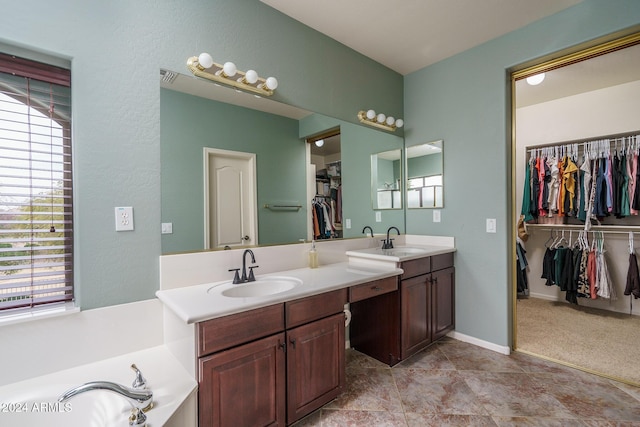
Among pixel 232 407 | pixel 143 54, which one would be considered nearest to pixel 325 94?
pixel 143 54

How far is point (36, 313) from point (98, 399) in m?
0.50

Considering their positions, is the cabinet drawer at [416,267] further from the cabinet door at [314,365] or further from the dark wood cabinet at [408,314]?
the cabinet door at [314,365]

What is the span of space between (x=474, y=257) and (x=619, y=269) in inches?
78.8

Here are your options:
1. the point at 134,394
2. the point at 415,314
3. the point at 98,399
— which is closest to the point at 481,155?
the point at 415,314

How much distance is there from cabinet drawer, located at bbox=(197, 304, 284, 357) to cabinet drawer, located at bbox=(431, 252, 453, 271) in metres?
1.61

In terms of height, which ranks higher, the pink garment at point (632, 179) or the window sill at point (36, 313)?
the pink garment at point (632, 179)

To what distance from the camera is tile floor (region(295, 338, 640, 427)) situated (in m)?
1.65

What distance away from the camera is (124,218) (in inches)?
57.7

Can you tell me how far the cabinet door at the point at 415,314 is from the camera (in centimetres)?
222

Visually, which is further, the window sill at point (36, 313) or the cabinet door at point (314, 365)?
the cabinet door at point (314, 365)

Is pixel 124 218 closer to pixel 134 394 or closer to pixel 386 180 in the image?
pixel 134 394

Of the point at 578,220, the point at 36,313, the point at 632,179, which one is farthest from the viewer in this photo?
the point at 578,220

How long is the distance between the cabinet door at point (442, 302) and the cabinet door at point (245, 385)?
159 cm

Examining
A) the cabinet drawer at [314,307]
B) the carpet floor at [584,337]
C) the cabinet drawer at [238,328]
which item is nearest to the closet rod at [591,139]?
the carpet floor at [584,337]
